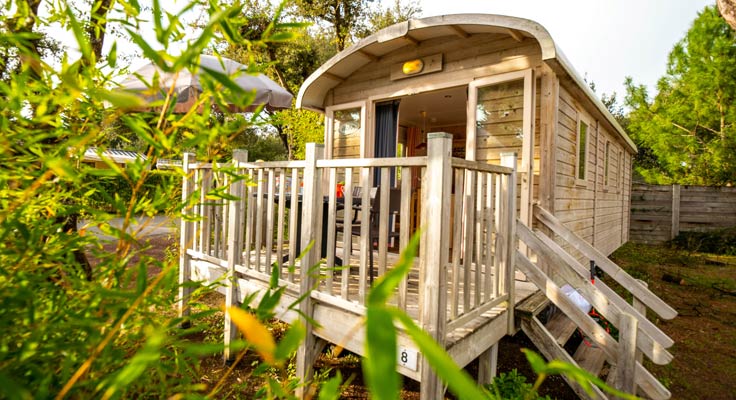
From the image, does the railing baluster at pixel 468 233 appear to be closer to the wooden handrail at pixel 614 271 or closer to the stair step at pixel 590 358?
the stair step at pixel 590 358

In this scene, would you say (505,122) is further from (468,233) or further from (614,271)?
(468,233)

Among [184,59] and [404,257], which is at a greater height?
[184,59]

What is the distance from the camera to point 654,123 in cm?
1577

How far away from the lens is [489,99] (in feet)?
14.6

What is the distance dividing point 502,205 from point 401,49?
312 centimetres

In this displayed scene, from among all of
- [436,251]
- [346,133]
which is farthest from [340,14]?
[436,251]

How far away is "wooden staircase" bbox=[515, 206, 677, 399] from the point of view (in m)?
2.45

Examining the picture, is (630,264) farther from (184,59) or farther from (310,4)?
(310,4)

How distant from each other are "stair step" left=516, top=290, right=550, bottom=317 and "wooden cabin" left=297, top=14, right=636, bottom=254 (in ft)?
2.67

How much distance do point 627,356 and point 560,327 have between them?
4.05ft

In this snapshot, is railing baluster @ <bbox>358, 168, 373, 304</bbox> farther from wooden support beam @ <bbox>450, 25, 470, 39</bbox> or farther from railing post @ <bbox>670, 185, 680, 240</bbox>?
railing post @ <bbox>670, 185, 680, 240</bbox>

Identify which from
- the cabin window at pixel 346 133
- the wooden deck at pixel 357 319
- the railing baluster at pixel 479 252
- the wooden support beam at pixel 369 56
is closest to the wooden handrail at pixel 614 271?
the wooden deck at pixel 357 319

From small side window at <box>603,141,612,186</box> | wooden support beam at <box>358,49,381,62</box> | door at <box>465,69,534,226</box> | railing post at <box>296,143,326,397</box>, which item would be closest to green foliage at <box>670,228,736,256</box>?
small side window at <box>603,141,612,186</box>

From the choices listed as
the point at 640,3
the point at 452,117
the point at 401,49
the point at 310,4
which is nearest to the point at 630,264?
the point at 452,117
